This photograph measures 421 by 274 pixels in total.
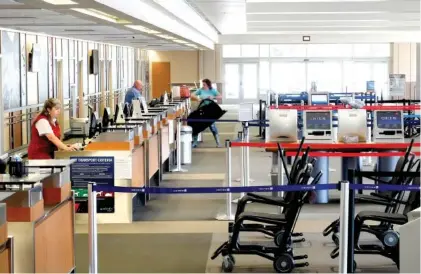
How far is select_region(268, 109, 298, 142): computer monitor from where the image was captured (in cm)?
1084

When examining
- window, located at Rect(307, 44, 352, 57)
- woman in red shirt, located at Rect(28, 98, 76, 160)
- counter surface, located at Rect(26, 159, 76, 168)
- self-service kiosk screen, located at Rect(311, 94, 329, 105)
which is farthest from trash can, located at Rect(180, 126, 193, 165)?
window, located at Rect(307, 44, 352, 57)

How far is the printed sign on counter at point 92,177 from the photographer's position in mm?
8695

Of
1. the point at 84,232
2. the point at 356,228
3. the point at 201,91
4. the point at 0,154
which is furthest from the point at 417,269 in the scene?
the point at 201,91

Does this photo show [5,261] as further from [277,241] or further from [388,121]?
[388,121]

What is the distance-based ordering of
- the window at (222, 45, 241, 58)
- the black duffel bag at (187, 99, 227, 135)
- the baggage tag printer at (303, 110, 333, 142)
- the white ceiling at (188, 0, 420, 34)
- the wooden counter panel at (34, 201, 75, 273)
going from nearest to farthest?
1. the wooden counter panel at (34, 201, 75, 273)
2. the baggage tag printer at (303, 110, 333, 142)
3. the white ceiling at (188, 0, 420, 34)
4. the black duffel bag at (187, 99, 227, 135)
5. the window at (222, 45, 241, 58)

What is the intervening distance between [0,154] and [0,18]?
13.4ft

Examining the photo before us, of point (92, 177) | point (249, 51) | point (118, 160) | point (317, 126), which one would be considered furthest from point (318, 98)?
point (249, 51)

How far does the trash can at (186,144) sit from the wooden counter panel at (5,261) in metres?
9.99

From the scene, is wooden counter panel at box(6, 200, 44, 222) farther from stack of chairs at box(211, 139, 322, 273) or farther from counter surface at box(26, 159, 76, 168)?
stack of chairs at box(211, 139, 322, 273)

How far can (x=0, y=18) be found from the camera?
1028 centimetres

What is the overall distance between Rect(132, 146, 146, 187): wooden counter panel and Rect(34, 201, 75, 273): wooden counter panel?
9.87 feet

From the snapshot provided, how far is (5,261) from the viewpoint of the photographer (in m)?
4.89

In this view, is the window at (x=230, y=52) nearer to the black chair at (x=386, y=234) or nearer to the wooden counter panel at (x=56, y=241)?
the black chair at (x=386, y=234)

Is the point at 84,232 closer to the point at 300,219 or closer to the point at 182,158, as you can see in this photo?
the point at 300,219
